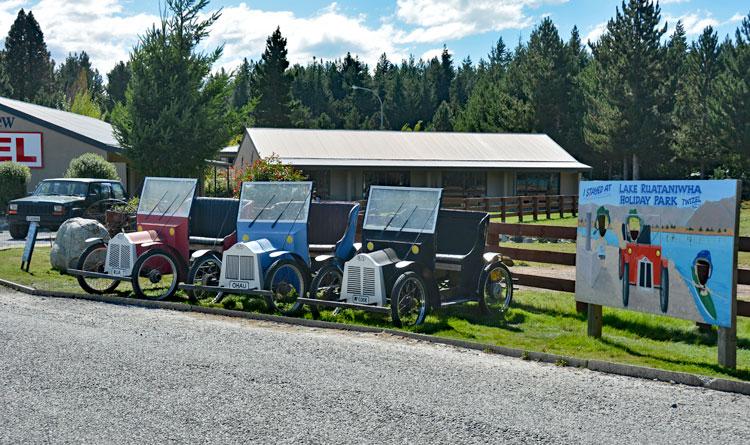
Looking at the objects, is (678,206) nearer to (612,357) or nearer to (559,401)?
(612,357)

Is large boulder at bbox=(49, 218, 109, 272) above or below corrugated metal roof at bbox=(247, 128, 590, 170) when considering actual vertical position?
below

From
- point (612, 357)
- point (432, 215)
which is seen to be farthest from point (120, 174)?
point (612, 357)

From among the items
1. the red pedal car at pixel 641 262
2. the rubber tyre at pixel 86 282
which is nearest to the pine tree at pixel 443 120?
the rubber tyre at pixel 86 282

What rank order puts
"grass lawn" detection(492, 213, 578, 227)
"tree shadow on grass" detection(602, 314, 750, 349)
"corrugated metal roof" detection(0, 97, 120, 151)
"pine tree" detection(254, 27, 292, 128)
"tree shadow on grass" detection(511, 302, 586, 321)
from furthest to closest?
1. "pine tree" detection(254, 27, 292, 128)
2. "corrugated metal roof" detection(0, 97, 120, 151)
3. "grass lawn" detection(492, 213, 578, 227)
4. "tree shadow on grass" detection(511, 302, 586, 321)
5. "tree shadow on grass" detection(602, 314, 750, 349)

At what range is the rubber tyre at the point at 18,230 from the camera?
72.8 feet

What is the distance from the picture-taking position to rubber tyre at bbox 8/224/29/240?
22.2 m

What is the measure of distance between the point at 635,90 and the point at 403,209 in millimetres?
48470

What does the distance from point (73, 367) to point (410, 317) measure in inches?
154

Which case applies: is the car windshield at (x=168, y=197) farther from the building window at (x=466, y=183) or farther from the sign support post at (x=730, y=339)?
the building window at (x=466, y=183)

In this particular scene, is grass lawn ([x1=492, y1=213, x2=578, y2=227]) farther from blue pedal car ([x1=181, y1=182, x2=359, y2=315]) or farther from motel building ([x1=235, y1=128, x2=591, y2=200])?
blue pedal car ([x1=181, y1=182, x2=359, y2=315])

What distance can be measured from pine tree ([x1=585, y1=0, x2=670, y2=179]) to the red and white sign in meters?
36.3

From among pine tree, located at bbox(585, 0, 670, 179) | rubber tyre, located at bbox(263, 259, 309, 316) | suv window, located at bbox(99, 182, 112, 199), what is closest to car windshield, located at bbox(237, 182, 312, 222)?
rubber tyre, located at bbox(263, 259, 309, 316)

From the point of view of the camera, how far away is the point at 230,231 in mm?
12625

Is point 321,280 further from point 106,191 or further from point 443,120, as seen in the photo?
point 443,120
